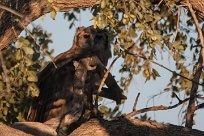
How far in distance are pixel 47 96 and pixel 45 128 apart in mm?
1882

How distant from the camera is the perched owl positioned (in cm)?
867

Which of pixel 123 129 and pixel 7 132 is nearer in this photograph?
pixel 7 132

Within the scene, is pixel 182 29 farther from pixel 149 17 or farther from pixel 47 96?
pixel 149 17

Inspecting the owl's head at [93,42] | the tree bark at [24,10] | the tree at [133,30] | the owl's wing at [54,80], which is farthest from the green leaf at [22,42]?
the owl's head at [93,42]

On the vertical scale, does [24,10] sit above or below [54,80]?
above

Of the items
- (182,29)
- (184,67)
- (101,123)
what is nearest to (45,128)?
(101,123)

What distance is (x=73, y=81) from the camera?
29.7 ft

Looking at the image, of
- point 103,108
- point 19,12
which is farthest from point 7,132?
point 103,108

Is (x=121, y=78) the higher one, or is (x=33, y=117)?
(x=121, y=78)

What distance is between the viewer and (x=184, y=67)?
9195 millimetres

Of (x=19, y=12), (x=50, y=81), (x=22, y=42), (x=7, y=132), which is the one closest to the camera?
(x=22, y=42)

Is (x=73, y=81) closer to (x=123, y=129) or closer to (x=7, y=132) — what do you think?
(x=123, y=129)

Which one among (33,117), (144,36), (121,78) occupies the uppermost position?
(144,36)

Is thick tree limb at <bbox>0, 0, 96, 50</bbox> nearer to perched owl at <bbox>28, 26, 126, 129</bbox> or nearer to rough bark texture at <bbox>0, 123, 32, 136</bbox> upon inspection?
perched owl at <bbox>28, 26, 126, 129</bbox>
